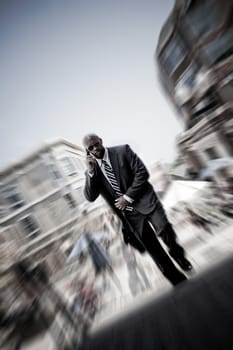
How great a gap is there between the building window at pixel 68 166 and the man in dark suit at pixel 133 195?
12.8m

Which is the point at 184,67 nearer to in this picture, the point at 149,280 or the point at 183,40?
the point at 183,40

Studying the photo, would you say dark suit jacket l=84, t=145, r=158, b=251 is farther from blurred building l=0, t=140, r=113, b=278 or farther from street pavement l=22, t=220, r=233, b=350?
blurred building l=0, t=140, r=113, b=278

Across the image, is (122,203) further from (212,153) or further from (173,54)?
(173,54)

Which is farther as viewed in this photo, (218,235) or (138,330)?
(218,235)

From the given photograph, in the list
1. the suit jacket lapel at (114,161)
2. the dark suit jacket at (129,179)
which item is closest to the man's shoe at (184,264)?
the dark suit jacket at (129,179)

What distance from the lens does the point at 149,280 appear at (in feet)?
8.48

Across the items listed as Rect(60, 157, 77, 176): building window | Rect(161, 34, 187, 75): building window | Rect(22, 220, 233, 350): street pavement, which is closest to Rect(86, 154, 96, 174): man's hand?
Rect(22, 220, 233, 350): street pavement

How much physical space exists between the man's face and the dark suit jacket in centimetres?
11

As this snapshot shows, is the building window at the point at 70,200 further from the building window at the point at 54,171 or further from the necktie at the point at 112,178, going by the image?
the necktie at the point at 112,178

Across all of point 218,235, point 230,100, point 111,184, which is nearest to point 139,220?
point 111,184

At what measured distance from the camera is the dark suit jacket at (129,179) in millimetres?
1991

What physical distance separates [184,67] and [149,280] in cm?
991

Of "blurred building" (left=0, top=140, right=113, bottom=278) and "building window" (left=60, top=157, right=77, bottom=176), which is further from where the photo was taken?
"building window" (left=60, top=157, right=77, bottom=176)

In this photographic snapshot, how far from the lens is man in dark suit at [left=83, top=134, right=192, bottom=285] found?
1983 millimetres
